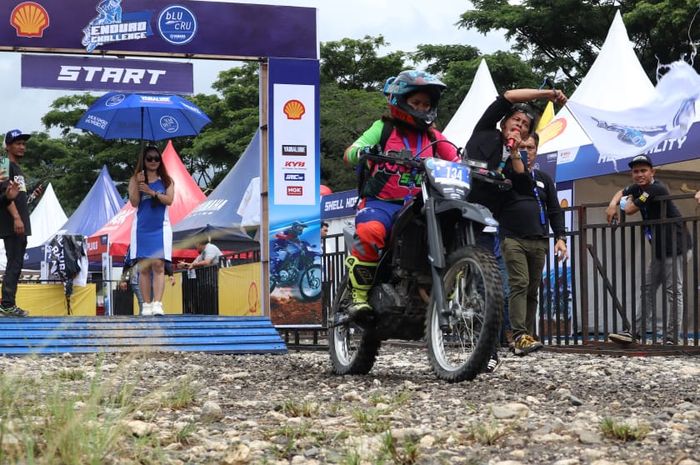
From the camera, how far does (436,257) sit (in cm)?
576

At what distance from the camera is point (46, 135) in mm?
58375

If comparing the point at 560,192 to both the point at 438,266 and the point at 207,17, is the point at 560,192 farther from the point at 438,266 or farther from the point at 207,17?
the point at 438,266

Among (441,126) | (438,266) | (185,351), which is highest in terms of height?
(441,126)

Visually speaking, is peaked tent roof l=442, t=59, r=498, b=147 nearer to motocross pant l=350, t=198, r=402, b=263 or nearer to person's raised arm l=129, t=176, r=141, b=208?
person's raised arm l=129, t=176, r=141, b=208

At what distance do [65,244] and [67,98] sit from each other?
38104 mm

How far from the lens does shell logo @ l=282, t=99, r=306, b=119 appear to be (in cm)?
1101

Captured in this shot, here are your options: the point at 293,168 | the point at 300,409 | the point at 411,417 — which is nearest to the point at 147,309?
the point at 293,168

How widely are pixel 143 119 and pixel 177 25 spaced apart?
2.61 meters

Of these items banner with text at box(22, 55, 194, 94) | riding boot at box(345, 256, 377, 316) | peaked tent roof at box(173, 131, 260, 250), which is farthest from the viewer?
peaked tent roof at box(173, 131, 260, 250)

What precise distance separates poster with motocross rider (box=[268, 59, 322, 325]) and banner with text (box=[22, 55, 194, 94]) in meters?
0.93

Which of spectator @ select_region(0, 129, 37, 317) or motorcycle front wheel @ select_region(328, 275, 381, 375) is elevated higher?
spectator @ select_region(0, 129, 37, 317)

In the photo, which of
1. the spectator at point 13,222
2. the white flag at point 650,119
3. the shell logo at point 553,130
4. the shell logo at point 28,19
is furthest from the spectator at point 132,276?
the shell logo at point 553,130

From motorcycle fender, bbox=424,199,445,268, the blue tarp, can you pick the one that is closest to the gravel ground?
motorcycle fender, bbox=424,199,445,268

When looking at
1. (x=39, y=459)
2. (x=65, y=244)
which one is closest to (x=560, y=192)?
(x=65, y=244)
